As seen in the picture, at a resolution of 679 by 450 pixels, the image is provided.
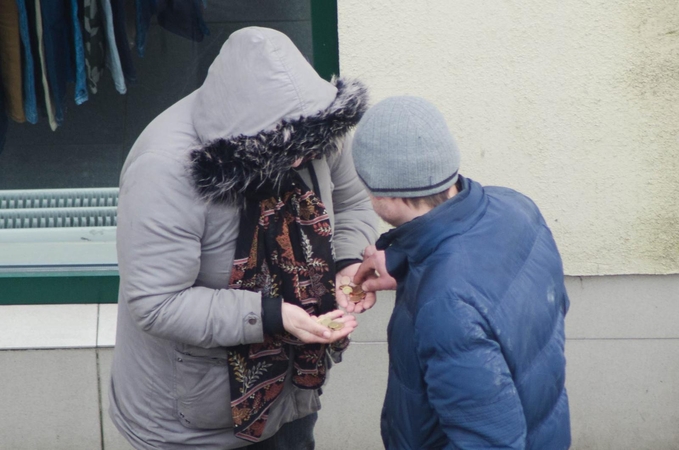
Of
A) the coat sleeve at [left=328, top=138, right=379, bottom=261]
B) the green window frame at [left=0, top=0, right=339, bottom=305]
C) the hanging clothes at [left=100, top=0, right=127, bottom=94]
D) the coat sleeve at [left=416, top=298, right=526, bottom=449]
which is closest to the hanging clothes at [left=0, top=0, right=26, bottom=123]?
the hanging clothes at [left=100, top=0, right=127, bottom=94]

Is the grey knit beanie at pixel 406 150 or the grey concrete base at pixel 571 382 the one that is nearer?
the grey knit beanie at pixel 406 150

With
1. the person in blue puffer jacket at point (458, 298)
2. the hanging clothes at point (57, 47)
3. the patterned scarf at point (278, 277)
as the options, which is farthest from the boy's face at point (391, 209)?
the hanging clothes at point (57, 47)

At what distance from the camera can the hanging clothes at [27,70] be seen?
3250 mm

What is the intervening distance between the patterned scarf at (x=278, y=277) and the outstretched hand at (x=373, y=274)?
9 cm

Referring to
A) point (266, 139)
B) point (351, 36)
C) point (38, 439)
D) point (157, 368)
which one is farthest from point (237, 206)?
point (38, 439)

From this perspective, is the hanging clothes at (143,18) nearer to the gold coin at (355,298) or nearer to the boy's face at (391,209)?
the gold coin at (355,298)

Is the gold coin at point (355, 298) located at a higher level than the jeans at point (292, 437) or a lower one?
higher

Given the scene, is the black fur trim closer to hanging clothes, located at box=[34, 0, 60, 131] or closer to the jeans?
the jeans

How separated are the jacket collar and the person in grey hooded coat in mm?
414

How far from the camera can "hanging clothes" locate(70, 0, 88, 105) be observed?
3271 mm

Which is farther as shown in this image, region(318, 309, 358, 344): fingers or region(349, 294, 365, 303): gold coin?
region(349, 294, 365, 303): gold coin

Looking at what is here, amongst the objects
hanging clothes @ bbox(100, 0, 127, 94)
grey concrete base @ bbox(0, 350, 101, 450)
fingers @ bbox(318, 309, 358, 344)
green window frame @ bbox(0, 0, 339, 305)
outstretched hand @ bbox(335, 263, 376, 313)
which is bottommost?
grey concrete base @ bbox(0, 350, 101, 450)

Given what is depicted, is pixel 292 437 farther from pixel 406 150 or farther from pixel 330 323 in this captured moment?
pixel 406 150

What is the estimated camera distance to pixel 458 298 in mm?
1634
